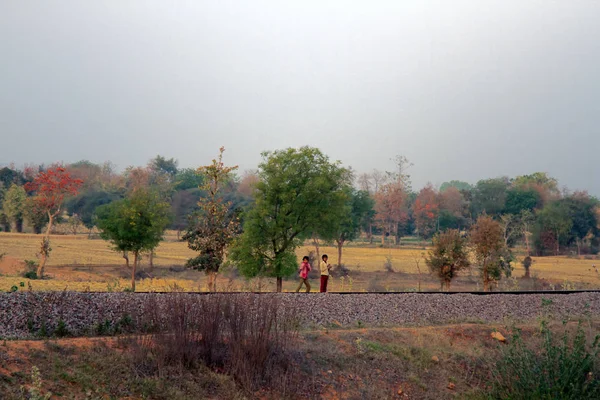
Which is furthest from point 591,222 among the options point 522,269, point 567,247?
point 522,269

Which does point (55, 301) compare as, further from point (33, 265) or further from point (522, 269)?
point (522, 269)

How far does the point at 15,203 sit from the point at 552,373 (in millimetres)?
64672

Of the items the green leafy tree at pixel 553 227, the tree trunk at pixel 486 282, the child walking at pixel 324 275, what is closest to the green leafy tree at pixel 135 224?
the child walking at pixel 324 275

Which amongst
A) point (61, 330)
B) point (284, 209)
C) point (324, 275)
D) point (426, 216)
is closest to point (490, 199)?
point (426, 216)

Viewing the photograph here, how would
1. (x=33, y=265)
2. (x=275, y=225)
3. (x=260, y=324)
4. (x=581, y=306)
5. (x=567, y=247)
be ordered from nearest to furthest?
(x=260, y=324), (x=581, y=306), (x=275, y=225), (x=33, y=265), (x=567, y=247)

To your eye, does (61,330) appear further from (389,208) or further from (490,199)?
(490,199)

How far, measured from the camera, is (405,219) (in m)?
84.9

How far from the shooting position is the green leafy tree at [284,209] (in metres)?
23.8

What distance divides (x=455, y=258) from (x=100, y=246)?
38.4 meters

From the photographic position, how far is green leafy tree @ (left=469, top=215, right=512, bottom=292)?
25125mm

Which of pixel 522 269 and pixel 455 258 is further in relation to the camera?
pixel 522 269

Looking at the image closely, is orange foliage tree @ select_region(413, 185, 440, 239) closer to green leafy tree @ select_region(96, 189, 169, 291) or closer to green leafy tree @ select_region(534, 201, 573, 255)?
green leafy tree @ select_region(534, 201, 573, 255)

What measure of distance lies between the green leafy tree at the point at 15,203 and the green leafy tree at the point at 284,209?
45.6 metres

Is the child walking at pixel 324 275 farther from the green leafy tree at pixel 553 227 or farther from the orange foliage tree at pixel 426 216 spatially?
the orange foliage tree at pixel 426 216
